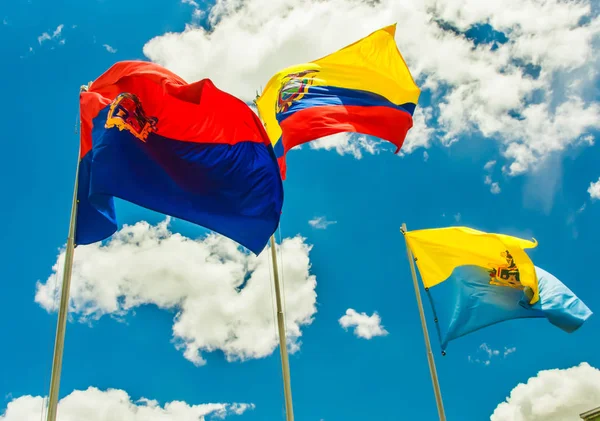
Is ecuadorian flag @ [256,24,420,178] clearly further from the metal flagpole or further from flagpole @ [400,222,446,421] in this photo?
the metal flagpole

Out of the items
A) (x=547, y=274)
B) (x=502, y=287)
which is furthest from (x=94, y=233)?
(x=547, y=274)

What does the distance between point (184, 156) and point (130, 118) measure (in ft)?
5.02

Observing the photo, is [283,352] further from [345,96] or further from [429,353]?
[345,96]

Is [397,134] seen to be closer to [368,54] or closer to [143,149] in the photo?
[368,54]

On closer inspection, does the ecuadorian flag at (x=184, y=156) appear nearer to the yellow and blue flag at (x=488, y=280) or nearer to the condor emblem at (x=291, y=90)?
the condor emblem at (x=291, y=90)

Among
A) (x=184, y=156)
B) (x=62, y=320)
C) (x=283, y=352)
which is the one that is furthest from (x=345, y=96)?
Result: (x=62, y=320)

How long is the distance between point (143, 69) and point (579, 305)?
16.4 meters

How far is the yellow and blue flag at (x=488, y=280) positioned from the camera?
1995 cm

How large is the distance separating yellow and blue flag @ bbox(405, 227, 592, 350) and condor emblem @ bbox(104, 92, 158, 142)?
11591 mm

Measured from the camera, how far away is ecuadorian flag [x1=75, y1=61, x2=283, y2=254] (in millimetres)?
13383

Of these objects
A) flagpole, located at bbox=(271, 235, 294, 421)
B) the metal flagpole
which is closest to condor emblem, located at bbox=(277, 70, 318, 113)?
flagpole, located at bbox=(271, 235, 294, 421)

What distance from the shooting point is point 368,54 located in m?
20.0

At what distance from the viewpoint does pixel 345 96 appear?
19.5 metres

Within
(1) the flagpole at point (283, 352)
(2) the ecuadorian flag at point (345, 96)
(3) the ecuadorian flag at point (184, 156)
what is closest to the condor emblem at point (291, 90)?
(2) the ecuadorian flag at point (345, 96)
